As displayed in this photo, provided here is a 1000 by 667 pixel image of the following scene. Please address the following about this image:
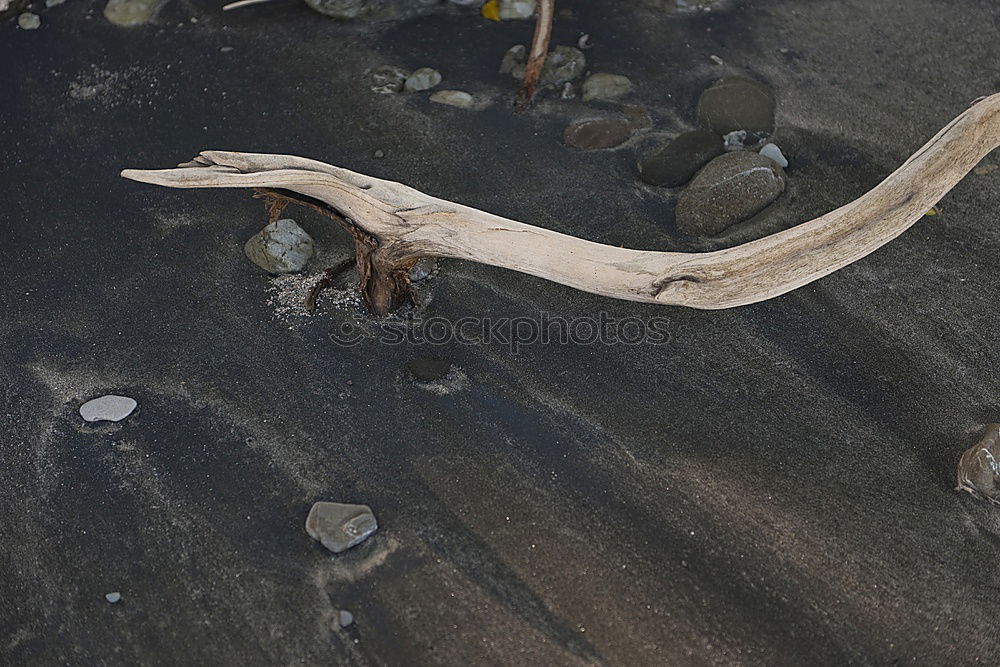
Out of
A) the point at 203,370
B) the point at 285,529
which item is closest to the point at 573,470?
the point at 285,529

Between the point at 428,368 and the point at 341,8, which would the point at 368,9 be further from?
the point at 428,368

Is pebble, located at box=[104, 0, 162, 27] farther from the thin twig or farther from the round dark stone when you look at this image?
the round dark stone

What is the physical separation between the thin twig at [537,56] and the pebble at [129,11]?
2191 mm

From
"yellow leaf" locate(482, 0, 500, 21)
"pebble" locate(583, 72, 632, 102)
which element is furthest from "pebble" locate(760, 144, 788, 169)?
"yellow leaf" locate(482, 0, 500, 21)

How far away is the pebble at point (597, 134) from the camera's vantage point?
407 centimetres

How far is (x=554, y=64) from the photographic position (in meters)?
4.45

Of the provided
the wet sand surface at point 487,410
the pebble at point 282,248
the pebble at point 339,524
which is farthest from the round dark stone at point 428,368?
the pebble at point 282,248

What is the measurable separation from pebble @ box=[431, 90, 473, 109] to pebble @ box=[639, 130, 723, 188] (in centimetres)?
95

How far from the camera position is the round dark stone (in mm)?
3145

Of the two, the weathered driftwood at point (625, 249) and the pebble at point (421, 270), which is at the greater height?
the weathered driftwood at point (625, 249)

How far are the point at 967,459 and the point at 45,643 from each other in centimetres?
277

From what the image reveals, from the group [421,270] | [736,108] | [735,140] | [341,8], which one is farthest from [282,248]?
[736,108]

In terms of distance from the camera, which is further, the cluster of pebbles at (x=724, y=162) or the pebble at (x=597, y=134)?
the pebble at (x=597, y=134)

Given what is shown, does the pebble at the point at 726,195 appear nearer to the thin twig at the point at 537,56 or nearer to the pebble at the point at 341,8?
the thin twig at the point at 537,56
